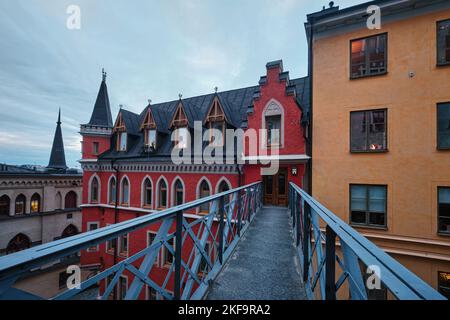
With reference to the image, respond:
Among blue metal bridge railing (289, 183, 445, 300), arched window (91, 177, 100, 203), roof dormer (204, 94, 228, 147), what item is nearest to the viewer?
blue metal bridge railing (289, 183, 445, 300)

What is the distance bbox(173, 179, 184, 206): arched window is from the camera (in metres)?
13.1

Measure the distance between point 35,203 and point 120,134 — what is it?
13622 mm

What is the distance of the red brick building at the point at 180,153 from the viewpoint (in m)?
10.6

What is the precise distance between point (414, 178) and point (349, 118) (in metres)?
3.52

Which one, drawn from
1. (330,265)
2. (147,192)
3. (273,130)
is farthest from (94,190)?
(330,265)

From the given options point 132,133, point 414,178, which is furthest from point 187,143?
point 414,178

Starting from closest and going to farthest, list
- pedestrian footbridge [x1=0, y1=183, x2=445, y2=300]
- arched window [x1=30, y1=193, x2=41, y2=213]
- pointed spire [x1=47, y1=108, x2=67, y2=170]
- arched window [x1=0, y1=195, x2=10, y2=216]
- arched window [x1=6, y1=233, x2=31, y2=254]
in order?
pedestrian footbridge [x1=0, y1=183, x2=445, y2=300]
arched window [x1=6, y1=233, x2=31, y2=254]
arched window [x1=0, y1=195, x2=10, y2=216]
arched window [x1=30, y1=193, x2=41, y2=213]
pointed spire [x1=47, y1=108, x2=67, y2=170]

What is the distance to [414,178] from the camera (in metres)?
8.09

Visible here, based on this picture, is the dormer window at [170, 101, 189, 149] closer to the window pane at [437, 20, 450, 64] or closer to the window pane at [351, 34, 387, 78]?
the window pane at [351, 34, 387, 78]

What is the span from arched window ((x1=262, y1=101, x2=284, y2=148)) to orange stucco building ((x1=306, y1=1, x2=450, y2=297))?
5.31ft

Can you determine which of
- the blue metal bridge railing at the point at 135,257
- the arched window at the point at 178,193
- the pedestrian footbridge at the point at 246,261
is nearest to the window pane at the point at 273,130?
the pedestrian footbridge at the point at 246,261

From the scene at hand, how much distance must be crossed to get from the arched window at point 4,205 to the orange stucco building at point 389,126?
26306 millimetres

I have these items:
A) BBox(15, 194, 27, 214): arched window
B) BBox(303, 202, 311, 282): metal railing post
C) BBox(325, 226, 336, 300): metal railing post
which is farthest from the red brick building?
BBox(15, 194, 27, 214): arched window
